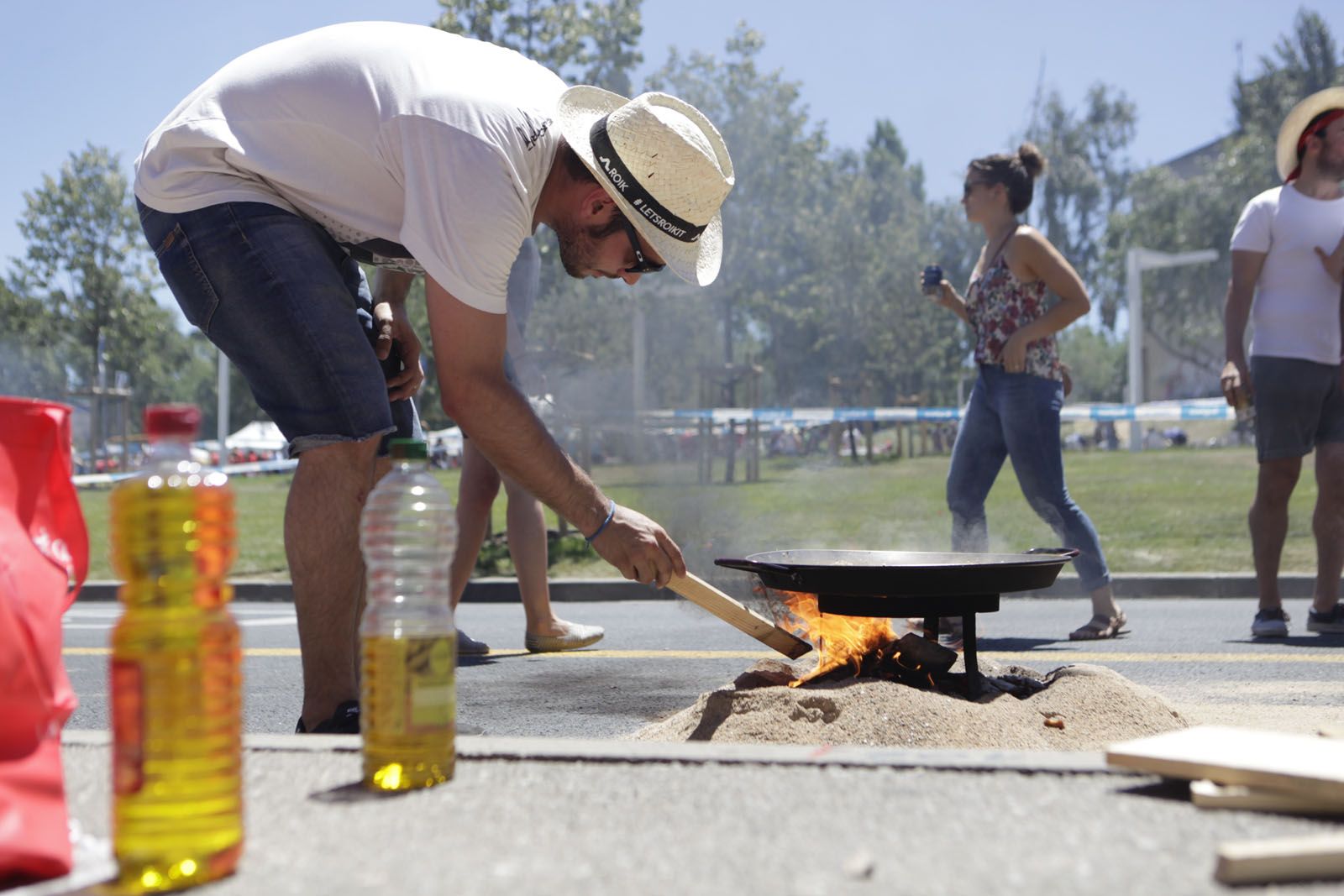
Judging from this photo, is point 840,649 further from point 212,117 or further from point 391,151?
point 212,117

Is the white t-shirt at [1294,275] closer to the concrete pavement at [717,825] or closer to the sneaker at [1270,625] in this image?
the sneaker at [1270,625]

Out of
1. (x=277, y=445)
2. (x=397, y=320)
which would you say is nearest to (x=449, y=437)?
(x=277, y=445)

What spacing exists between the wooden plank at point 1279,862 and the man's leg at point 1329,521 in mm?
4499

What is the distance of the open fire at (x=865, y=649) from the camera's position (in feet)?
11.8

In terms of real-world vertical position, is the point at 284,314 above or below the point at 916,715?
above

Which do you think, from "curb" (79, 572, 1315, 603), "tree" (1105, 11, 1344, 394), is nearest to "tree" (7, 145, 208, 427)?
"curb" (79, 572, 1315, 603)

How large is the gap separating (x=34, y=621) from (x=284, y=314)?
1.24 m

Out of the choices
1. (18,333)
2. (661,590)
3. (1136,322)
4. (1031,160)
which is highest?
(1136,322)

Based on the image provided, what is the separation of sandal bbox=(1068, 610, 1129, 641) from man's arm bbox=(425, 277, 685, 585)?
126 inches

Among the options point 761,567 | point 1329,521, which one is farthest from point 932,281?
point 761,567

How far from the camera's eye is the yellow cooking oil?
2154 millimetres

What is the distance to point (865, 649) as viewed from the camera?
145 inches

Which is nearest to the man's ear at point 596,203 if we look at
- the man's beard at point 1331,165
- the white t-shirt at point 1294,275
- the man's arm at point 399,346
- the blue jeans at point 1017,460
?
the man's arm at point 399,346

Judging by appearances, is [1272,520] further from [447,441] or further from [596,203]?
[447,441]
